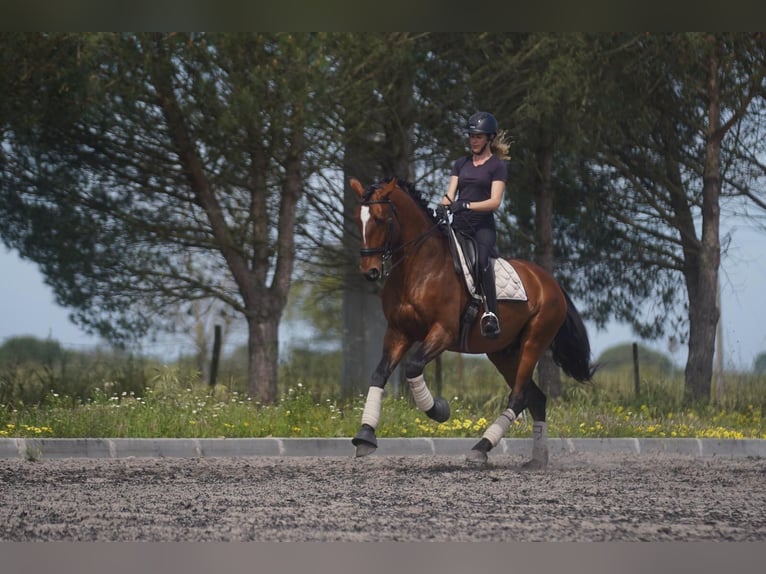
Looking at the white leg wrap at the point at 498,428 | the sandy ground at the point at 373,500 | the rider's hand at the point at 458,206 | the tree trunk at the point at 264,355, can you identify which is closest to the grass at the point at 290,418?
the tree trunk at the point at 264,355

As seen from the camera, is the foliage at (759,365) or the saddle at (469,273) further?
the foliage at (759,365)

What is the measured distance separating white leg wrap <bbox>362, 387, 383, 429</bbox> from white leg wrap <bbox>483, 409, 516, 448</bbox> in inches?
47.4

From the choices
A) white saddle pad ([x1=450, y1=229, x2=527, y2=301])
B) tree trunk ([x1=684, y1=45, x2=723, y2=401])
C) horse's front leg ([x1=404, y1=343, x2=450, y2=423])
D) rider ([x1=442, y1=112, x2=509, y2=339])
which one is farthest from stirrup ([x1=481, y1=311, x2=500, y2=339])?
tree trunk ([x1=684, y1=45, x2=723, y2=401])

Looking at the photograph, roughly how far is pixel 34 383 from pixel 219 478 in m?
9.05

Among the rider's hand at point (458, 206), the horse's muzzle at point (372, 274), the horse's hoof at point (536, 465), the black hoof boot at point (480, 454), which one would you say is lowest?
the horse's hoof at point (536, 465)

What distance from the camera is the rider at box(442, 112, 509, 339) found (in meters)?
11.6

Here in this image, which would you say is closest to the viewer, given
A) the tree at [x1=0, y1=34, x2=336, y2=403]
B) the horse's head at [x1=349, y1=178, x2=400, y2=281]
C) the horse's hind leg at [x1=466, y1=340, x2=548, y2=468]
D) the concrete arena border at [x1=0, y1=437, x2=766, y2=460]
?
the horse's head at [x1=349, y1=178, x2=400, y2=281]

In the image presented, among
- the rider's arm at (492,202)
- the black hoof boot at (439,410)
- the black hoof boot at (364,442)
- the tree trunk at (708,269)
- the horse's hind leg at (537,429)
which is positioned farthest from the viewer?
the tree trunk at (708,269)

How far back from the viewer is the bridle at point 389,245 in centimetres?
1091

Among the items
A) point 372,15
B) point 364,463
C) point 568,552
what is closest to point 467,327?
point 364,463

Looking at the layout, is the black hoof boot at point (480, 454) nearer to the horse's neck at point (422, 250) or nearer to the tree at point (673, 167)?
the horse's neck at point (422, 250)

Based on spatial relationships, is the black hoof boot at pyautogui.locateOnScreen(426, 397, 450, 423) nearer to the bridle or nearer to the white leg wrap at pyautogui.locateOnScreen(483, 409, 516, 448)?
the white leg wrap at pyautogui.locateOnScreen(483, 409, 516, 448)

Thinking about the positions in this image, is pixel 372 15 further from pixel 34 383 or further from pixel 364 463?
pixel 34 383

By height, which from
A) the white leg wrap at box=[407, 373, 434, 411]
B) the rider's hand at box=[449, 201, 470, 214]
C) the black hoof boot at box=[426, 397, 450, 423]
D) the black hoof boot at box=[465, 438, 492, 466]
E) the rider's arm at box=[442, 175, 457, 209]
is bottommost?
the black hoof boot at box=[465, 438, 492, 466]
